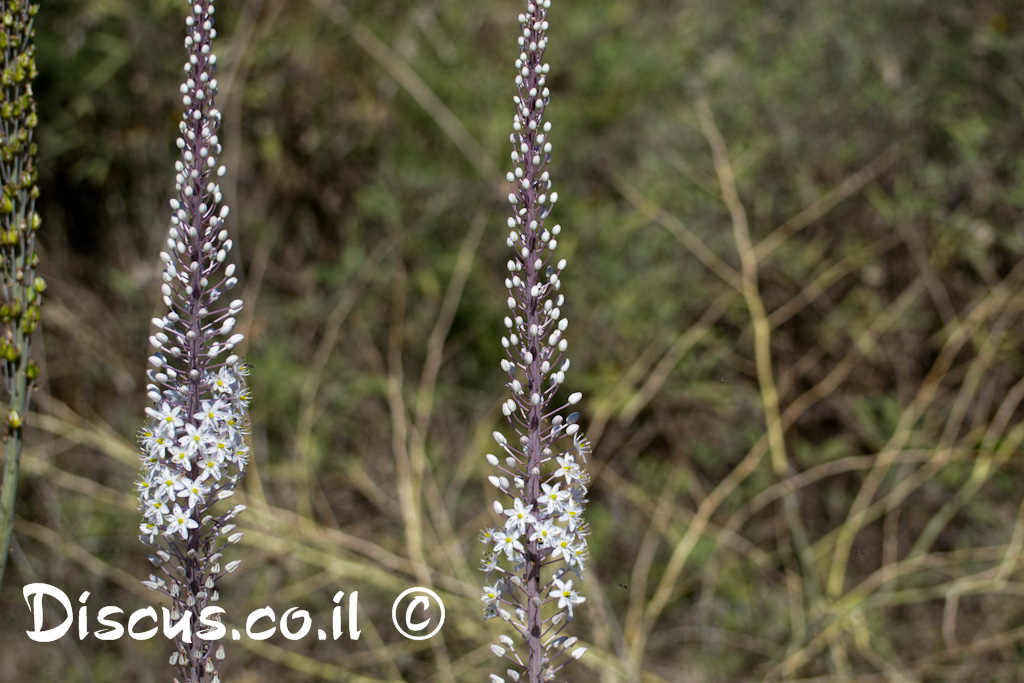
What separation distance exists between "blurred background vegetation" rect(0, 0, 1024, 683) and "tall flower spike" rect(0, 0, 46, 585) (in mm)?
1824

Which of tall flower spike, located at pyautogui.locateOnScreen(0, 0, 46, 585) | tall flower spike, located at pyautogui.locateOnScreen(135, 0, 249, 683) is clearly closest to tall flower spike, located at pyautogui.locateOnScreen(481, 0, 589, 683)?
tall flower spike, located at pyautogui.locateOnScreen(135, 0, 249, 683)

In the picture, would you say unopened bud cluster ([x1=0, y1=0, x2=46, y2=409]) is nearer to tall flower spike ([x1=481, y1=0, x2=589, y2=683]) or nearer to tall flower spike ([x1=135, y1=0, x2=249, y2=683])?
tall flower spike ([x1=135, y1=0, x2=249, y2=683])

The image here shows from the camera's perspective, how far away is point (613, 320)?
4.15 meters

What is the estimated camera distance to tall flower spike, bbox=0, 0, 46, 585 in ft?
6.48

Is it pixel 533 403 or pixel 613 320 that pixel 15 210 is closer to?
pixel 533 403

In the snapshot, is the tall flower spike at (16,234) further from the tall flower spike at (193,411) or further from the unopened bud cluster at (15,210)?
the tall flower spike at (193,411)

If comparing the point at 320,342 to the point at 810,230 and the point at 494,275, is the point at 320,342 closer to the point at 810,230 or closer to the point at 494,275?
the point at 494,275

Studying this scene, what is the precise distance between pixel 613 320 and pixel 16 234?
2.70m

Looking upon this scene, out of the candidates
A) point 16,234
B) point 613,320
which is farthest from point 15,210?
point 613,320

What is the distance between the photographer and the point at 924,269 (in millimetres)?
4125

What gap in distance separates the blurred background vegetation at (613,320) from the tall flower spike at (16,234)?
1824 mm

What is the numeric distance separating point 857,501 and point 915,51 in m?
2.27

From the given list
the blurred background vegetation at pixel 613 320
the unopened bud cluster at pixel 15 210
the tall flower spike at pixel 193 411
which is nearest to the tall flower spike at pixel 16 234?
the unopened bud cluster at pixel 15 210

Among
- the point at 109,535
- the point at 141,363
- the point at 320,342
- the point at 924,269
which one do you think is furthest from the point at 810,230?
the point at 109,535
